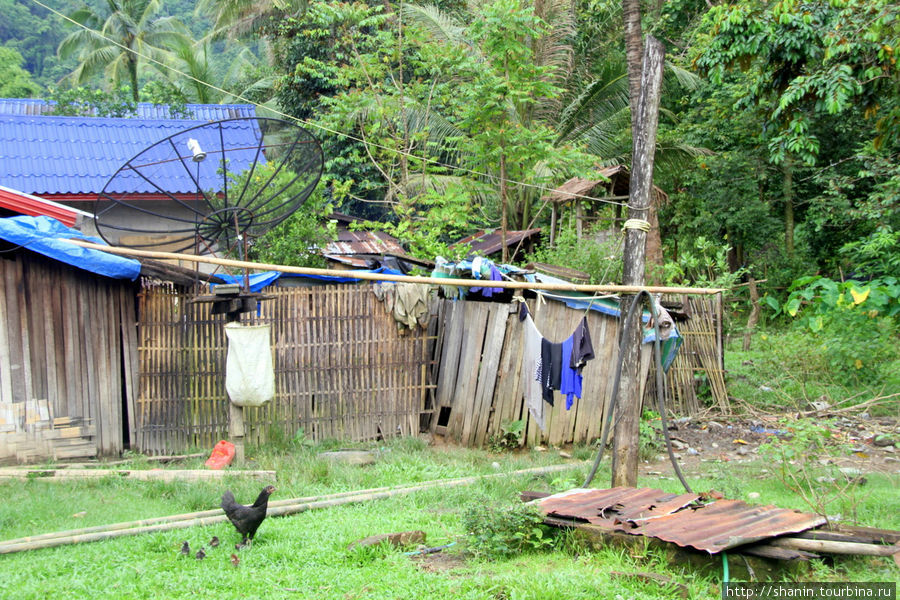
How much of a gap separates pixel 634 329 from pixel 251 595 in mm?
3810

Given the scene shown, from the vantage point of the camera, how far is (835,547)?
434cm

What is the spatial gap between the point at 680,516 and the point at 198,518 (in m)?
3.94

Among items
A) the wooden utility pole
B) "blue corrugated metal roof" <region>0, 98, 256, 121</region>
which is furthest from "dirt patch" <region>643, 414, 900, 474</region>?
"blue corrugated metal roof" <region>0, 98, 256, 121</region>

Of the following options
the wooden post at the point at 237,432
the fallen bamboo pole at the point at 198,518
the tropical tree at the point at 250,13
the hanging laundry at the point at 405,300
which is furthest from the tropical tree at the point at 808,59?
the tropical tree at the point at 250,13

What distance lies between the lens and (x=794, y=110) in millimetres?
9398

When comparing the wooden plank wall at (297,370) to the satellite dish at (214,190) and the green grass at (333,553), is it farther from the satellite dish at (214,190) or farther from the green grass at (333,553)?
the green grass at (333,553)

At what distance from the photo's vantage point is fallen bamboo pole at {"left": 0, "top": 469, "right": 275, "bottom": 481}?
736 cm

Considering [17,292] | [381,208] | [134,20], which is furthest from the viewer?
[134,20]

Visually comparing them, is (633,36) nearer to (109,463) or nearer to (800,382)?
(800,382)

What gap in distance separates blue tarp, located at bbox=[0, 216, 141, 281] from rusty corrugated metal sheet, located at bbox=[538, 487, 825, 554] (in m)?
5.62

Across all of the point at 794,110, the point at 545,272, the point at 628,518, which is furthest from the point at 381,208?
the point at 628,518

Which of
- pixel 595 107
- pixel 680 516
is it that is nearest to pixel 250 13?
pixel 595 107

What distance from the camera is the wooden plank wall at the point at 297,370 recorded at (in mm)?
8875

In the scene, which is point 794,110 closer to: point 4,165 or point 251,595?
point 251,595
